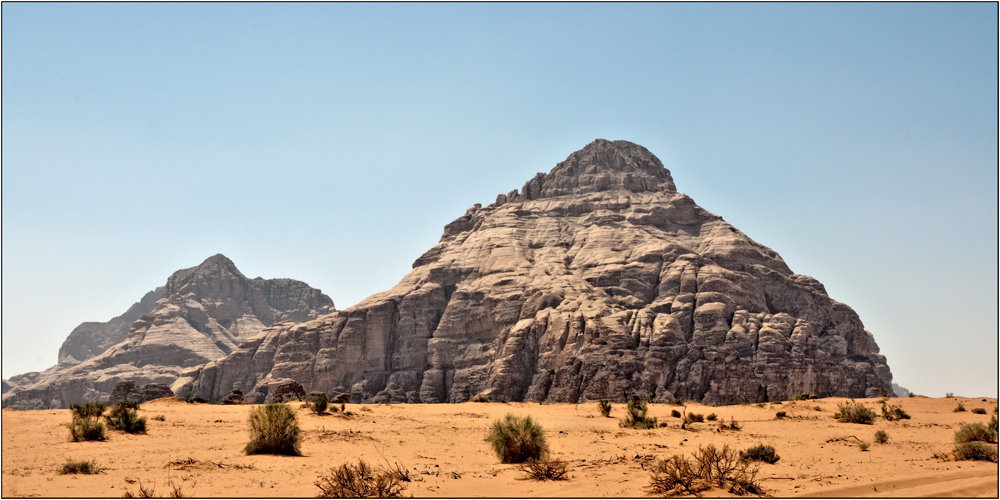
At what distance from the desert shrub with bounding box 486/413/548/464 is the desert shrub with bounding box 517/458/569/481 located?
1223mm

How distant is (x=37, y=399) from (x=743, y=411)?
152564 millimetres

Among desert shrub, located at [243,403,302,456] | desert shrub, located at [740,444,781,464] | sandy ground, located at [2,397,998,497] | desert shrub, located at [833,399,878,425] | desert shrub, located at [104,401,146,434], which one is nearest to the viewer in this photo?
sandy ground, located at [2,397,998,497]

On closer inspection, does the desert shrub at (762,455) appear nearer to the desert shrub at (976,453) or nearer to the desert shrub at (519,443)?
the desert shrub at (976,453)

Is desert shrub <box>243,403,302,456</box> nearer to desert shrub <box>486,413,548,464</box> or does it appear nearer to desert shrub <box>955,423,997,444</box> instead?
desert shrub <box>486,413,548,464</box>

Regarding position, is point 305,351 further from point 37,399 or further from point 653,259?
point 37,399

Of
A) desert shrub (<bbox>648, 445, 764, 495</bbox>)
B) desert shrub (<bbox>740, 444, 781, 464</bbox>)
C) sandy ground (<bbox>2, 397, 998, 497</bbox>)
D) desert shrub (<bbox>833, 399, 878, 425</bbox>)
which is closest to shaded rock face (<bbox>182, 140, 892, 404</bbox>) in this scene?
desert shrub (<bbox>833, 399, 878, 425</bbox>)

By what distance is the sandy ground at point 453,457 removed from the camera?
17188mm

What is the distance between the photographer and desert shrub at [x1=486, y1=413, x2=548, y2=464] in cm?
2108

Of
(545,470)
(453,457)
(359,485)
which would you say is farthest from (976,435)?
(359,485)

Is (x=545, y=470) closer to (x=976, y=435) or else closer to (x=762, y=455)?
(x=762, y=455)

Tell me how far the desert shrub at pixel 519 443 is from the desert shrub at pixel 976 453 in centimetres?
1088

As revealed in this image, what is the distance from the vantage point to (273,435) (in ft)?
70.7

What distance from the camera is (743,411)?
42844 millimetres

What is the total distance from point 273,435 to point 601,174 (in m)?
138
